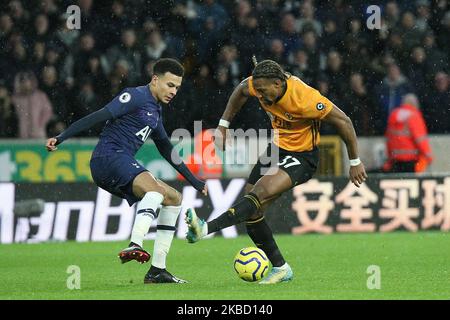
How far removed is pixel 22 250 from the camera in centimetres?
1227

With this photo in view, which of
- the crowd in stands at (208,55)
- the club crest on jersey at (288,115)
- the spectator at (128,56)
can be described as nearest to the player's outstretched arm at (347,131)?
the club crest on jersey at (288,115)

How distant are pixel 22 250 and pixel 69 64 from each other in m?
3.25

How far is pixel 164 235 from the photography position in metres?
8.48

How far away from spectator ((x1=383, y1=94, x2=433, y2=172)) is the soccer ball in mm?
6830

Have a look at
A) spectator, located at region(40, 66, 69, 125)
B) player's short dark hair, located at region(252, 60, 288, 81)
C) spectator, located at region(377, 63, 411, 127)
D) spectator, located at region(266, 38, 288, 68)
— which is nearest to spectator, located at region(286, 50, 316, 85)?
spectator, located at region(266, 38, 288, 68)

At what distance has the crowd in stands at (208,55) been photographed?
14.3 meters

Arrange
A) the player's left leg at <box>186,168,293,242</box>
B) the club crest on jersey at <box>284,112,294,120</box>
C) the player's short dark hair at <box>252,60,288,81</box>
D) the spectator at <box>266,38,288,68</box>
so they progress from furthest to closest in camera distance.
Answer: the spectator at <box>266,38,288,68</box> → the club crest on jersey at <box>284,112,294,120</box> → the player's short dark hair at <box>252,60,288,81</box> → the player's left leg at <box>186,168,293,242</box>

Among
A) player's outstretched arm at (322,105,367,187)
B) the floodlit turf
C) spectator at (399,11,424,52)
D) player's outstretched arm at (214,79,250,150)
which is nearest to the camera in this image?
the floodlit turf

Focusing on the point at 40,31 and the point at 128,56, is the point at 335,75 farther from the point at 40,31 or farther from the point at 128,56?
the point at 40,31

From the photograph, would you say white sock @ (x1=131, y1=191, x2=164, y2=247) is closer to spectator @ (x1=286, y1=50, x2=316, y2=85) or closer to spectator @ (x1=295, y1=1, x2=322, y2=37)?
spectator @ (x1=286, y1=50, x2=316, y2=85)

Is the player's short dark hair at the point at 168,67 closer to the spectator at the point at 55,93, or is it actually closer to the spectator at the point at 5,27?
the spectator at the point at 55,93

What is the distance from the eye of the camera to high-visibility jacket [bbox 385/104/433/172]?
48.0 feet

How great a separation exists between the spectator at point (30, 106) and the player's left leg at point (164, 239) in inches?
242
